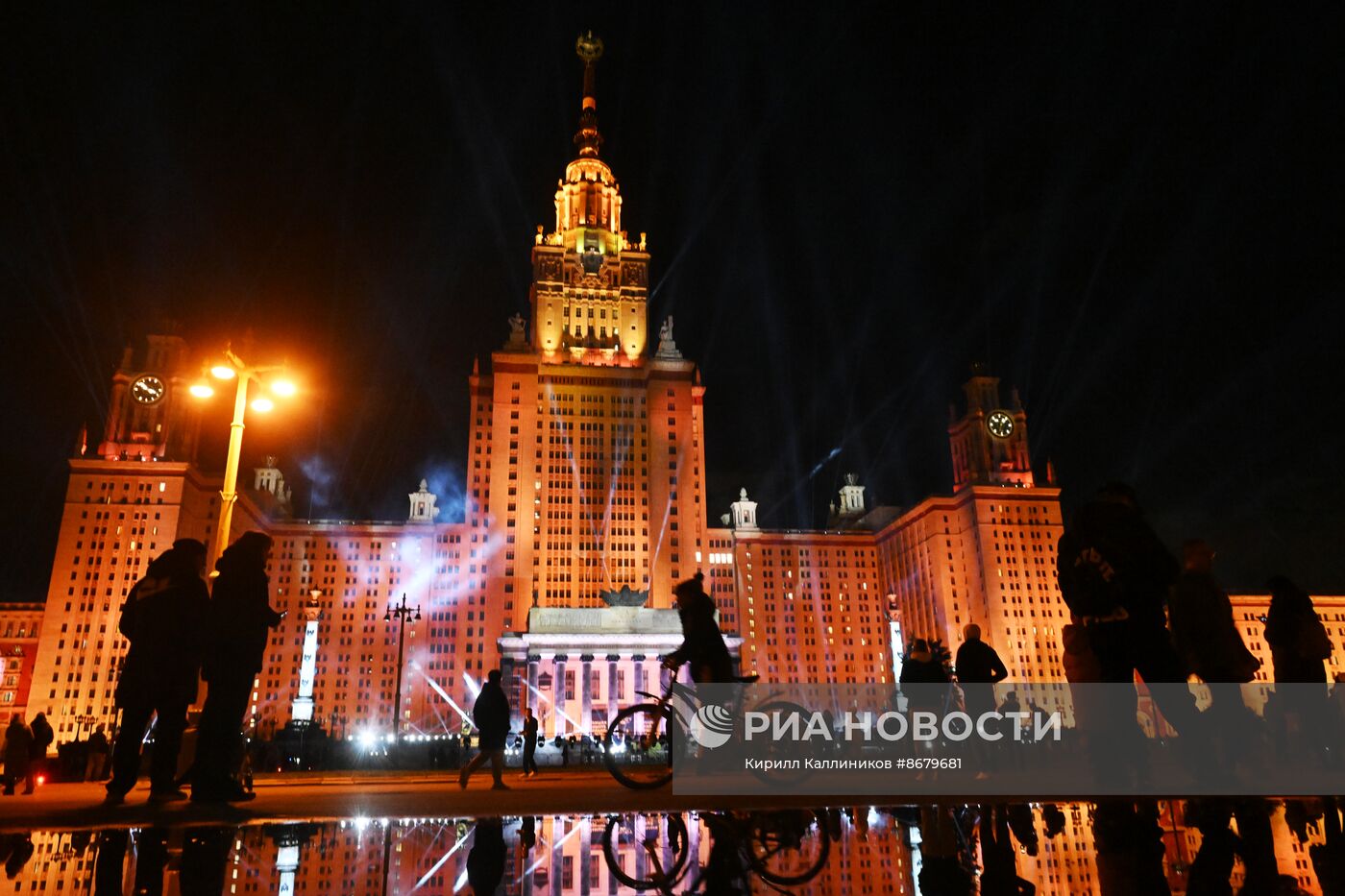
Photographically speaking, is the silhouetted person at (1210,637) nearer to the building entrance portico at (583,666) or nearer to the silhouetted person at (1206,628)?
the silhouetted person at (1206,628)

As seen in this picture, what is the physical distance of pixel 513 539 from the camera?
8625cm

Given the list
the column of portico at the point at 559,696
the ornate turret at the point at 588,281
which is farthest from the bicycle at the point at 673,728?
the ornate turret at the point at 588,281

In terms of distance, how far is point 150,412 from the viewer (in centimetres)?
8919

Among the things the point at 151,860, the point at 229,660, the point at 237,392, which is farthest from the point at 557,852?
the point at 237,392

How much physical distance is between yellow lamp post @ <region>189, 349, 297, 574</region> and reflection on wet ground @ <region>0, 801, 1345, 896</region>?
780cm

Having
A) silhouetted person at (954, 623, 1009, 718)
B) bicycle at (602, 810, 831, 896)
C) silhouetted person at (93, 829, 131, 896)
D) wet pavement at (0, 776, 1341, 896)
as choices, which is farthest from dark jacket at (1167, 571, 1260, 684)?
silhouetted person at (93, 829, 131, 896)

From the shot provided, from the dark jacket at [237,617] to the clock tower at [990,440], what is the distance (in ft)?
338

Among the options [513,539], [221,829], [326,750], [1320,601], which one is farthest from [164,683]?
[1320,601]

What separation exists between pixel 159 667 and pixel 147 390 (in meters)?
96.7

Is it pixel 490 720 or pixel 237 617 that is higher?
pixel 237 617

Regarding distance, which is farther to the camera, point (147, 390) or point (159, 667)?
point (147, 390)

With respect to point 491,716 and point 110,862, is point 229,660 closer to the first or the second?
point 110,862

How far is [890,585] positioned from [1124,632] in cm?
11044

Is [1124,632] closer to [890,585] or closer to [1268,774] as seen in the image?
[1268,774]
